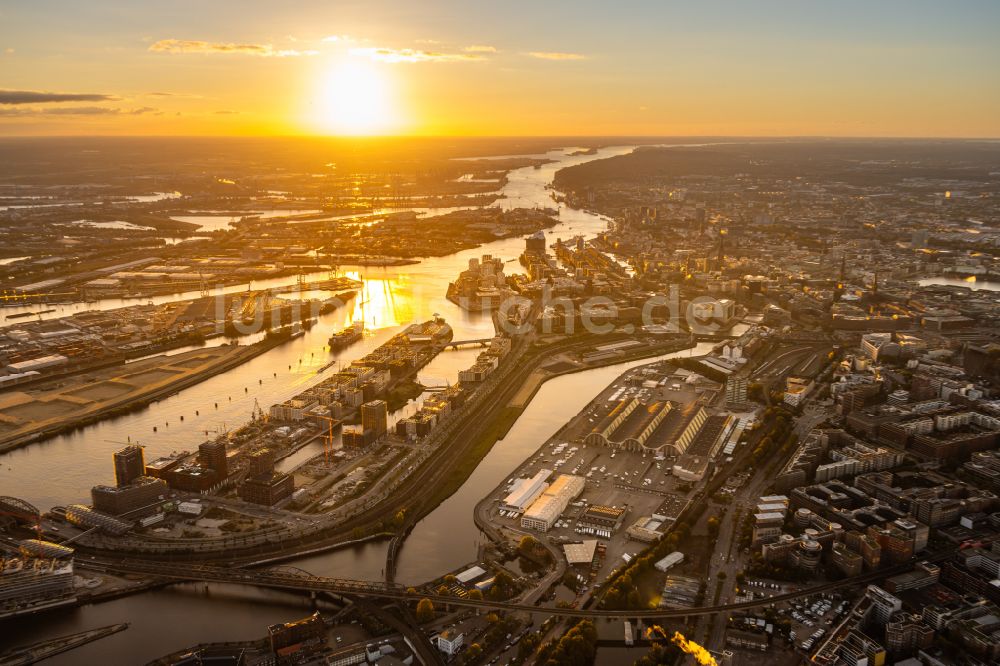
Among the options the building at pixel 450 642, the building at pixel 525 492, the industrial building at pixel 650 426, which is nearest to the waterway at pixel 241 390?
the industrial building at pixel 650 426

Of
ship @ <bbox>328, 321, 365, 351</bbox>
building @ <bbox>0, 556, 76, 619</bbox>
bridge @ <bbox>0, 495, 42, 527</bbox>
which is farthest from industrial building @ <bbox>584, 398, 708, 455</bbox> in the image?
bridge @ <bbox>0, 495, 42, 527</bbox>

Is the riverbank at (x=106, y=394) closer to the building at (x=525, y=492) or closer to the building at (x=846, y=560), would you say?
the building at (x=525, y=492)

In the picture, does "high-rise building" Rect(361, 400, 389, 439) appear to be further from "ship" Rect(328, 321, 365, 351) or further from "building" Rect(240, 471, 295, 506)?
"ship" Rect(328, 321, 365, 351)

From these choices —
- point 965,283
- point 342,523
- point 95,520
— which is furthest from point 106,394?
point 965,283

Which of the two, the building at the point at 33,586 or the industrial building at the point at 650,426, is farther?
the industrial building at the point at 650,426

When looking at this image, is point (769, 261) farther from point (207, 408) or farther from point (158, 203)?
point (158, 203)

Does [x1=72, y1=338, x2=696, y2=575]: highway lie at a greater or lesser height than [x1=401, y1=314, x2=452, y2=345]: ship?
lesser
